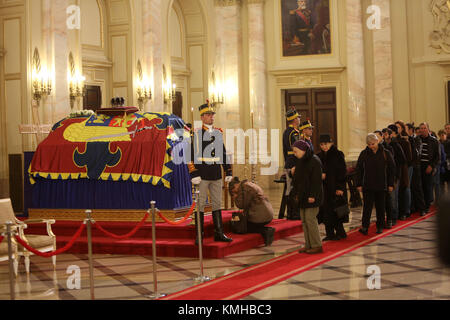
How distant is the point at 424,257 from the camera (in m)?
7.20

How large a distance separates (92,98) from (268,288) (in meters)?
9.54

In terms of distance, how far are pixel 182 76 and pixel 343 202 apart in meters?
9.69

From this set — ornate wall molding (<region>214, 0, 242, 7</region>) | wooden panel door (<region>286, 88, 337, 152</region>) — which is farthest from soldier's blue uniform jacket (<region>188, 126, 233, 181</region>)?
ornate wall molding (<region>214, 0, 242, 7</region>)

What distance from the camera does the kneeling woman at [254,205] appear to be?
8250 millimetres

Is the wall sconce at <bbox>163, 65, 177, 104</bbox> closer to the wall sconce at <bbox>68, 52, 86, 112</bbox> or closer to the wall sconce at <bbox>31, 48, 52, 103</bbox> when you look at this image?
the wall sconce at <bbox>68, 52, 86, 112</bbox>

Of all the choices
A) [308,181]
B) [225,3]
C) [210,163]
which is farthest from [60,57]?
[225,3]

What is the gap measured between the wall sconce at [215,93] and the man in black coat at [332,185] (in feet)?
30.2

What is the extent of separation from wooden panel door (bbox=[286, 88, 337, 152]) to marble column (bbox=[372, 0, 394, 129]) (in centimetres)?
138

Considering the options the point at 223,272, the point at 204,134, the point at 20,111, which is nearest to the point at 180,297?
the point at 223,272

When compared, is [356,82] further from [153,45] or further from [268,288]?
[268,288]

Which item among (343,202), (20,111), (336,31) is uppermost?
(336,31)

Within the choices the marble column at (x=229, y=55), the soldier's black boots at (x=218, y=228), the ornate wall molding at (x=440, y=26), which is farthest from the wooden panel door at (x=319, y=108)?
the soldier's black boots at (x=218, y=228)

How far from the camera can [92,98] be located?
14.3 metres
